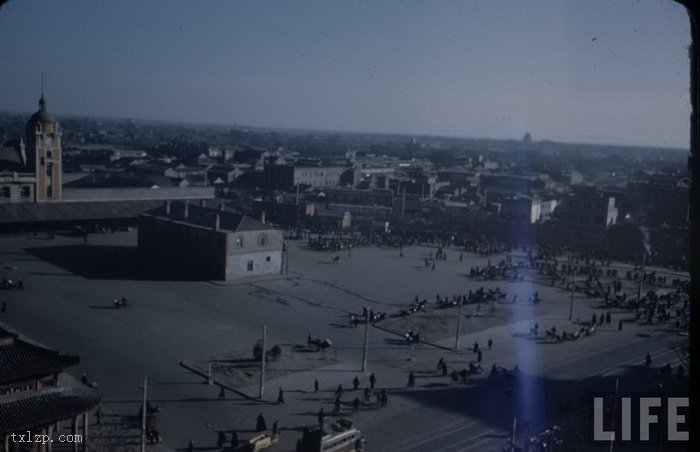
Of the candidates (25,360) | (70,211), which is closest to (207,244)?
(70,211)

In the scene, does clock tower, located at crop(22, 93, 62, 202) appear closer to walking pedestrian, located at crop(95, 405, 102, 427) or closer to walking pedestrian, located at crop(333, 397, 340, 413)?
walking pedestrian, located at crop(95, 405, 102, 427)

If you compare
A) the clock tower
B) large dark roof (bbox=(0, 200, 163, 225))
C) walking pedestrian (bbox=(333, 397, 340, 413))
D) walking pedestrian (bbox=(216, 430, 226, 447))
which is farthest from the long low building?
walking pedestrian (bbox=(216, 430, 226, 447))

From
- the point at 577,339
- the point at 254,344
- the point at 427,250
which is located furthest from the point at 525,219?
the point at 254,344

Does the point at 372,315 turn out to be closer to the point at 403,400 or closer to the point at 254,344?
the point at 254,344

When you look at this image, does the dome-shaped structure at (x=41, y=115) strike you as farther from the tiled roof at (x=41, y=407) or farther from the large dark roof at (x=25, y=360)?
the tiled roof at (x=41, y=407)

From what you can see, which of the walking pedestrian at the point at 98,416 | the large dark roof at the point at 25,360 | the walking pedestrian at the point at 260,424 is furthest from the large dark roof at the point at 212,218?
the large dark roof at the point at 25,360
